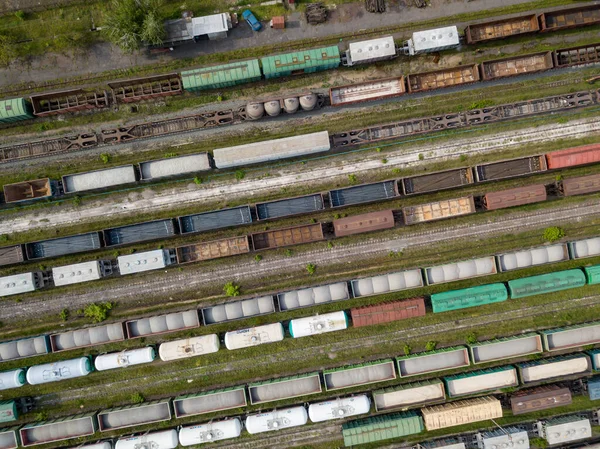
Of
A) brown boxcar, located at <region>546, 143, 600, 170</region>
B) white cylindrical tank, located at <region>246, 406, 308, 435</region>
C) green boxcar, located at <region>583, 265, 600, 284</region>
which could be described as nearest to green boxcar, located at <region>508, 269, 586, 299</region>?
green boxcar, located at <region>583, 265, 600, 284</region>

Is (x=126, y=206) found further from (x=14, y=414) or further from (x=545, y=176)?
(x=545, y=176)

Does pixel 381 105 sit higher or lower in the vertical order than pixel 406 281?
higher

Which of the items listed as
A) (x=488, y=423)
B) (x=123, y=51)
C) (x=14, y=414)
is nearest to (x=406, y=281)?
(x=488, y=423)

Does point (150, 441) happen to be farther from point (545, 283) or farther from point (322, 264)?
point (545, 283)

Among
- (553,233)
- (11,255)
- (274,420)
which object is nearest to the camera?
(11,255)

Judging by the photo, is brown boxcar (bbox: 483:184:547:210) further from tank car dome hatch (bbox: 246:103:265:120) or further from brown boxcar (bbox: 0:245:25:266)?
brown boxcar (bbox: 0:245:25:266)

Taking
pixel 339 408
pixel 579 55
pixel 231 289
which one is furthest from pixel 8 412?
pixel 579 55

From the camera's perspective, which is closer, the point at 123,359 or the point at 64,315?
the point at 123,359
